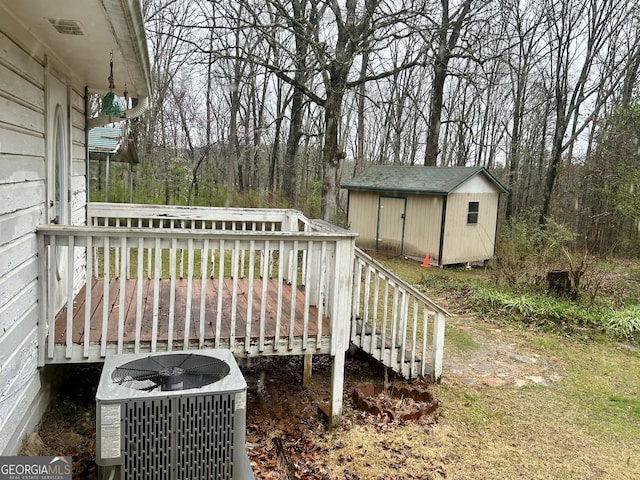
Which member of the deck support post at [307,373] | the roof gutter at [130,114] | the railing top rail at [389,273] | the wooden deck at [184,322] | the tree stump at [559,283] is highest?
the roof gutter at [130,114]

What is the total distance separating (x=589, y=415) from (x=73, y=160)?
19.0 feet

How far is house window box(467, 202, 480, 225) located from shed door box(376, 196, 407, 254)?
66.0 inches

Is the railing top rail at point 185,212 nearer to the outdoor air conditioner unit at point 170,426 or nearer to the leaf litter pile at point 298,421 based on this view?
the leaf litter pile at point 298,421

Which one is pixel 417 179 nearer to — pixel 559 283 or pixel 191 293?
pixel 559 283

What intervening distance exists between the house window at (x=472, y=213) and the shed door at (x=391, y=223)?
5.50ft

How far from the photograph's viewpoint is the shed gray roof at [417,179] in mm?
13237

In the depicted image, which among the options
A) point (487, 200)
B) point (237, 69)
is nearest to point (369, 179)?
point (487, 200)

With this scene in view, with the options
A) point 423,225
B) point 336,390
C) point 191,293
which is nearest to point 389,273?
point 336,390

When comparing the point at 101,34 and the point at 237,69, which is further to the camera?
the point at 237,69

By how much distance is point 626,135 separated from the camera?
1559 cm

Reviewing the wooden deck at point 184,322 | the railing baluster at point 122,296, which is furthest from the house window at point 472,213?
the railing baluster at point 122,296

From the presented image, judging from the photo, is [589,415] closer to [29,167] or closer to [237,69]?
[29,167]

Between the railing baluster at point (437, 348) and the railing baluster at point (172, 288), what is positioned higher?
the railing baluster at point (172, 288)

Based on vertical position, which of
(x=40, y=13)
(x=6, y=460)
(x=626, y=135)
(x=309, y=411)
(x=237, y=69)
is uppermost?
(x=237, y=69)
